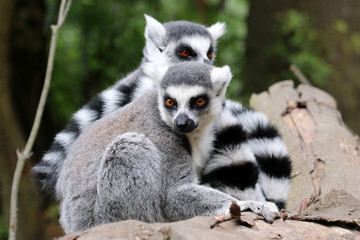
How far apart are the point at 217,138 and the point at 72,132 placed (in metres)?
1.62

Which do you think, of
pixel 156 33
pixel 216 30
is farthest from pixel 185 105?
pixel 216 30

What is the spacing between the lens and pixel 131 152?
3.91 m

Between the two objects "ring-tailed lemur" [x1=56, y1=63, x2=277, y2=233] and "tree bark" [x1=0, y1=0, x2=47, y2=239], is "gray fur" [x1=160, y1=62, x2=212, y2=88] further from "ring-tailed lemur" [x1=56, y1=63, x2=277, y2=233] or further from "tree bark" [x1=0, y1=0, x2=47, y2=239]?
"tree bark" [x1=0, y1=0, x2=47, y2=239]

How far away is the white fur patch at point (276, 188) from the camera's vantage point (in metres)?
4.44

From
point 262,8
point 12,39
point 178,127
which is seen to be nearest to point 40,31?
point 12,39

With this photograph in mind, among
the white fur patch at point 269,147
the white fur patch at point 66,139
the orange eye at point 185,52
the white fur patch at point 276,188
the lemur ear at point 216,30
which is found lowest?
the white fur patch at point 276,188

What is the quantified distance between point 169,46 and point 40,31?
4167 millimetres

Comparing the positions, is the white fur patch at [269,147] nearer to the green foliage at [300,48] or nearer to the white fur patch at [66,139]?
the white fur patch at [66,139]

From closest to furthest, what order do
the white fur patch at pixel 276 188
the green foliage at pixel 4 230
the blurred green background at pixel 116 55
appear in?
the white fur patch at pixel 276 188, the blurred green background at pixel 116 55, the green foliage at pixel 4 230

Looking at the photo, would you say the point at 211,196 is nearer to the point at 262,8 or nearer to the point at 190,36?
the point at 190,36

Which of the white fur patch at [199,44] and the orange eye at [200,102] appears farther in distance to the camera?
the white fur patch at [199,44]

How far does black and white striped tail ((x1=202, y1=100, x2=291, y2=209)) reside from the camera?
14.0 feet

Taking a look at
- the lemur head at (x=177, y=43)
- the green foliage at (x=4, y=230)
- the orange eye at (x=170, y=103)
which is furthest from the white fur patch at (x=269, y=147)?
the green foliage at (x=4, y=230)

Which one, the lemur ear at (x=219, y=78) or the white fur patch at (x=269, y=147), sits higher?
the lemur ear at (x=219, y=78)
